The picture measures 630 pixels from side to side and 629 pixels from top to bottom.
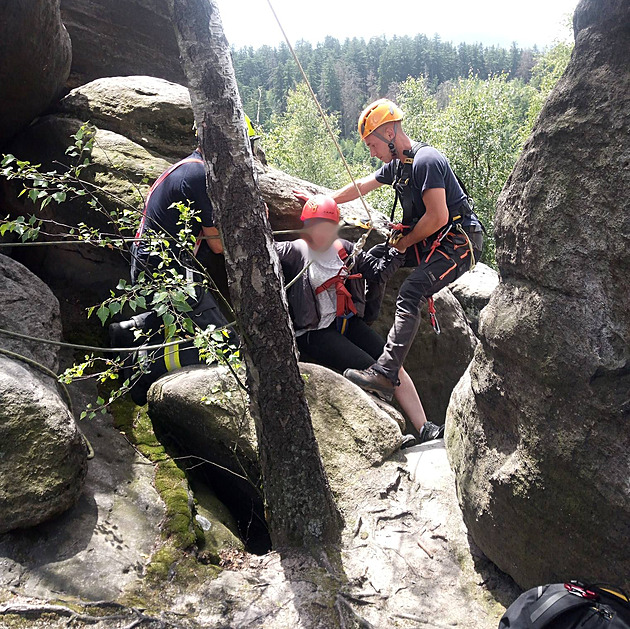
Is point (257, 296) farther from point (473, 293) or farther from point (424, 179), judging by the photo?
point (473, 293)

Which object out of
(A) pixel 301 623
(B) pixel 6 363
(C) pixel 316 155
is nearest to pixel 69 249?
(B) pixel 6 363

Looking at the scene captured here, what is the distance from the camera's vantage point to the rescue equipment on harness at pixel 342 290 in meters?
5.91

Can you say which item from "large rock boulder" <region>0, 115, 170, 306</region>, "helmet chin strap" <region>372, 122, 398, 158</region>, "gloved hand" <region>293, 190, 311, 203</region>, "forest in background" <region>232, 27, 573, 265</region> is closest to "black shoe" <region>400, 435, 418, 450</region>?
"helmet chin strap" <region>372, 122, 398, 158</region>

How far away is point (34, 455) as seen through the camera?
351 centimetres

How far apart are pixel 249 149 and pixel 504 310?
6.15ft

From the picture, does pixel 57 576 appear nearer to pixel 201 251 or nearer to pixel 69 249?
pixel 201 251

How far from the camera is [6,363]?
3887 mm

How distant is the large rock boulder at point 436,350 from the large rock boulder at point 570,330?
12.8 ft

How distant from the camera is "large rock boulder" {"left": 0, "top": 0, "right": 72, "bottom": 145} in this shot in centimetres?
619

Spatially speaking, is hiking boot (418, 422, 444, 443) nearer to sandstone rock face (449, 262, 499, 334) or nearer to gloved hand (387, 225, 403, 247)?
gloved hand (387, 225, 403, 247)

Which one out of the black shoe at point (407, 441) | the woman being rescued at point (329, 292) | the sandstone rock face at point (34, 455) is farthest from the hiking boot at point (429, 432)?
the sandstone rock face at point (34, 455)

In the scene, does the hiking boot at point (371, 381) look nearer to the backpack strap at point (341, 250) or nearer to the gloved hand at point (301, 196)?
the backpack strap at point (341, 250)

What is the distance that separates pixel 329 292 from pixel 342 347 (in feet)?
1.99

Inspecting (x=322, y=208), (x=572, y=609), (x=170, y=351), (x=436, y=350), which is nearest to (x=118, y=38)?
(x=322, y=208)
